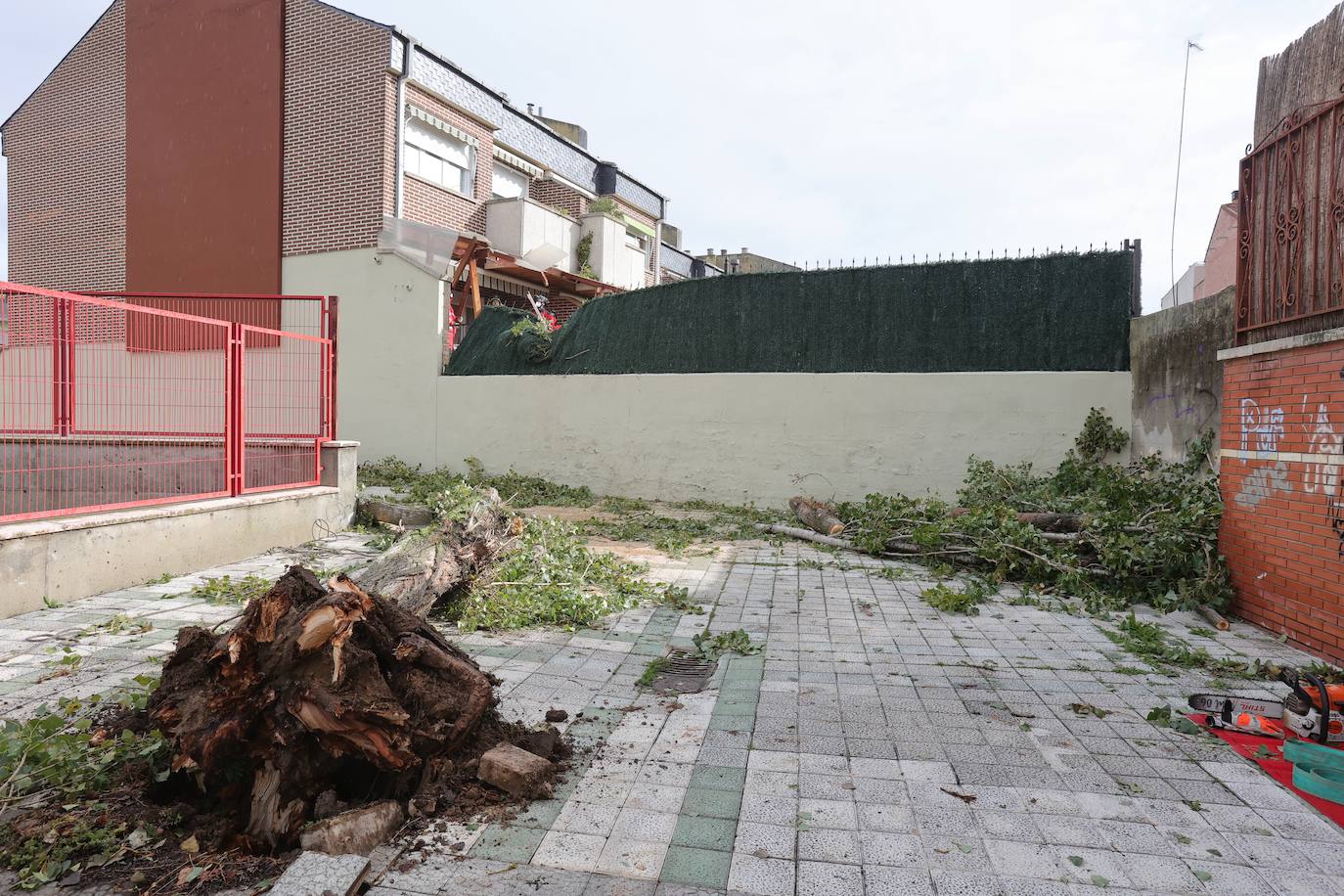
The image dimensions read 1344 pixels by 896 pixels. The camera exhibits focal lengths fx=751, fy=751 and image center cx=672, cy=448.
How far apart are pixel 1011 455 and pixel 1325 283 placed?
526 cm

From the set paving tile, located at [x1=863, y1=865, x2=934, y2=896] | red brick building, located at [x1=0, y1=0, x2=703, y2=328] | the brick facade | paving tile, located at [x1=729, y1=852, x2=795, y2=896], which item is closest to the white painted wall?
red brick building, located at [x1=0, y1=0, x2=703, y2=328]

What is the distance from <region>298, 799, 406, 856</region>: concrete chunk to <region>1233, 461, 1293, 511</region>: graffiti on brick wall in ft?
20.2

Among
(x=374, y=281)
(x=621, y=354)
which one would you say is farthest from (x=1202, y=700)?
(x=374, y=281)

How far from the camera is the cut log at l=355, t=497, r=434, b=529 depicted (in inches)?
358

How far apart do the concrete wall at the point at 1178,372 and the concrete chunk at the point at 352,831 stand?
814 cm

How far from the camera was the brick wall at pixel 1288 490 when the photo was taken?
4.93 metres

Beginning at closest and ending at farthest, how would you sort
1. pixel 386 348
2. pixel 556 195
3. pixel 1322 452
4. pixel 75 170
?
pixel 1322 452 < pixel 386 348 < pixel 75 170 < pixel 556 195

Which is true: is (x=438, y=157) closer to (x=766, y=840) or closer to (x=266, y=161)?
(x=266, y=161)

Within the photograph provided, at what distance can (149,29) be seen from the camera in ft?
54.9

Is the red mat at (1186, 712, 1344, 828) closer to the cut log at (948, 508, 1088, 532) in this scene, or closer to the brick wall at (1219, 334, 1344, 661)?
the brick wall at (1219, 334, 1344, 661)

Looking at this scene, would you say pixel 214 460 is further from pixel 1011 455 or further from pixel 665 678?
pixel 1011 455

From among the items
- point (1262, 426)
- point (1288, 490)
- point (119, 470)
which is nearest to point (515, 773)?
point (1288, 490)

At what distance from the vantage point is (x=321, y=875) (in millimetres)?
2355

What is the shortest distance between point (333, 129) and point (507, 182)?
4.51 m
